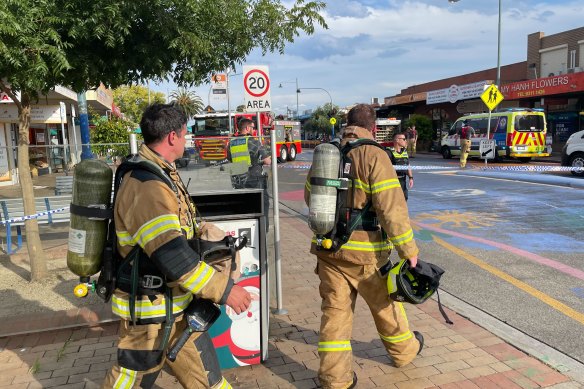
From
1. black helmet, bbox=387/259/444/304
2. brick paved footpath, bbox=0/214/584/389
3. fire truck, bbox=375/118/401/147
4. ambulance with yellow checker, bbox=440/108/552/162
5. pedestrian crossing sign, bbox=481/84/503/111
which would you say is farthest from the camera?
fire truck, bbox=375/118/401/147

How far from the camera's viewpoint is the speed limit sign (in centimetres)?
544

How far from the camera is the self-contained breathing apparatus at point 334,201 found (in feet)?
10.1

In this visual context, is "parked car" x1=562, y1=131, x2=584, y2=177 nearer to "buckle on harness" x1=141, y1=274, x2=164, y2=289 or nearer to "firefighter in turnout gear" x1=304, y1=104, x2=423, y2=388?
"firefighter in turnout gear" x1=304, y1=104, x2=423, y2=388

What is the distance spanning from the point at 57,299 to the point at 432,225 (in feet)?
20.0

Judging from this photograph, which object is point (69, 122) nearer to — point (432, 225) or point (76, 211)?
point (432, 225)

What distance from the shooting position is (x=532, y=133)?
20906 millimetres

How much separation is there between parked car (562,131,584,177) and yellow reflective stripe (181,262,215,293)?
15.3 m

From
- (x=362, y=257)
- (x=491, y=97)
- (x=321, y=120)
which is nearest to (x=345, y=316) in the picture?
(x=362, y=257)

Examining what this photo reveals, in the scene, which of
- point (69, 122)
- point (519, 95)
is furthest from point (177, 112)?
point (69, 122)

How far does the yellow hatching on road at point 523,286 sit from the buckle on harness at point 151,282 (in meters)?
Answer: 3.84

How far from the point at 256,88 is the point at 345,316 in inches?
127

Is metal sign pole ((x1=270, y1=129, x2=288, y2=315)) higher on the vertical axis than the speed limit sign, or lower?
lower

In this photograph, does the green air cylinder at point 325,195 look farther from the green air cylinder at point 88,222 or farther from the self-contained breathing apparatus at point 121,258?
the green air cylinder at point 88,222

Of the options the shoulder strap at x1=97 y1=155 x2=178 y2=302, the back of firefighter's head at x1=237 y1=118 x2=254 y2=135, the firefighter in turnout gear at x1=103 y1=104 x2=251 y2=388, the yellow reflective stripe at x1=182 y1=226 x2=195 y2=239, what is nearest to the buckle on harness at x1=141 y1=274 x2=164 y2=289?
the firefighter in turnout gear at x1=103 y1=104 x2=251 y2=388
